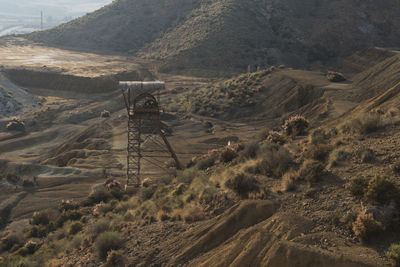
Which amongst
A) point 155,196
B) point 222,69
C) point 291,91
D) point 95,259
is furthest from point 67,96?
point 95,259

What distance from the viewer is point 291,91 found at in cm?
3747

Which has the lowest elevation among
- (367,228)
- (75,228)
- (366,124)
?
(75,228)

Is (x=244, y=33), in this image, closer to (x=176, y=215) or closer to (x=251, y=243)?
(x=176, y=215)

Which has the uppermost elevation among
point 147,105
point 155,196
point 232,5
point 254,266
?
point 232,5

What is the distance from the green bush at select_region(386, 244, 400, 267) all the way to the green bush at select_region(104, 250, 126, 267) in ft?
24.0

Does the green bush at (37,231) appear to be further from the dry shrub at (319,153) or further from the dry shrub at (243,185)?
the dry shrub at (319,153)

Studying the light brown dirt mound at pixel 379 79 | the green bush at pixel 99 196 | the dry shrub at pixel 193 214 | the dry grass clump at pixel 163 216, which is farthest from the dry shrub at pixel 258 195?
the light brown dirt mound at pixel 379 79

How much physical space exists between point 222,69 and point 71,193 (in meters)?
57.2

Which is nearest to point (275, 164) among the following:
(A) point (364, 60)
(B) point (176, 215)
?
(B) point (176, 215)

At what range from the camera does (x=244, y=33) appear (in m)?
83.8

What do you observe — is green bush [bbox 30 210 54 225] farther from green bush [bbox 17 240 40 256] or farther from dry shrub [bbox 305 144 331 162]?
dry shrub [bbox 305 144 331 162]

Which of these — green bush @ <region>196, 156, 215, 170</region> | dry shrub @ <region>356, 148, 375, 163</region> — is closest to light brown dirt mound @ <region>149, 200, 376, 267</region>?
dry shrub @ <region>356, 148, 375, 163</region>

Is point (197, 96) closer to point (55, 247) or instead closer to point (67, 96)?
point (67, 96)

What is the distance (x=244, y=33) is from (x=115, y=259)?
81.2m
